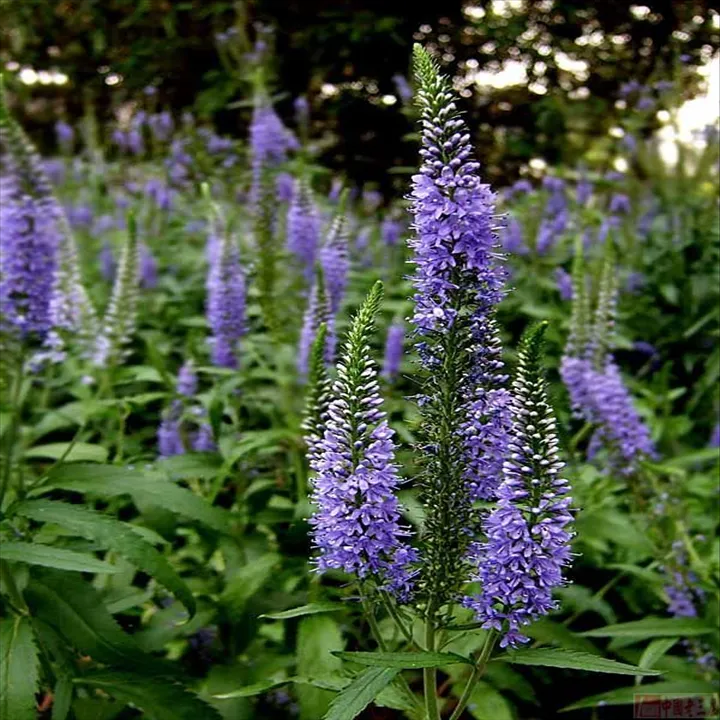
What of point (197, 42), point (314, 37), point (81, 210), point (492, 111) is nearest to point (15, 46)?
point (197, 42)

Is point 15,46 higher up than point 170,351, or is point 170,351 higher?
point 15,46

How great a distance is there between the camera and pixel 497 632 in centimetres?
205

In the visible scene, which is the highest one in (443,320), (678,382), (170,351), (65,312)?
(443,320)

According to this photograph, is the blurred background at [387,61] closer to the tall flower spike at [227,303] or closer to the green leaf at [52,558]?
the tall flower spike at [227,303]

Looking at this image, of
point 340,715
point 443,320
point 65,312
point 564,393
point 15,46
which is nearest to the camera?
point 340,715

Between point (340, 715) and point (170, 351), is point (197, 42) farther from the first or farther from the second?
point (340, 715)

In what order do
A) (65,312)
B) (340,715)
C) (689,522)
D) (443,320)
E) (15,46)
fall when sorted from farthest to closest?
(15,46)
(65,312)
(689,522)
(443,320)
(340,715)

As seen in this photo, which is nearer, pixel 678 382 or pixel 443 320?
pixel 443 320

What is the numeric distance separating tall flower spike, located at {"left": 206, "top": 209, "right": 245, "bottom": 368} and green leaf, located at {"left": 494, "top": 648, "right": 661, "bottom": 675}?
9.27 feet

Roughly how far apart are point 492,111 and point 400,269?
19.2 feet

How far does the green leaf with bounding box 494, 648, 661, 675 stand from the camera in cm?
185

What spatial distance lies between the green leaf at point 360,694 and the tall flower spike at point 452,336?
0.72ft

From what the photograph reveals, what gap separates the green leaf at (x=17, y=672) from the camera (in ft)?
8.61

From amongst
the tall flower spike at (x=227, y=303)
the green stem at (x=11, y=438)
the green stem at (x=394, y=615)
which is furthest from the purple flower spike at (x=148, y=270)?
the green stem at (x=394, y=615)
